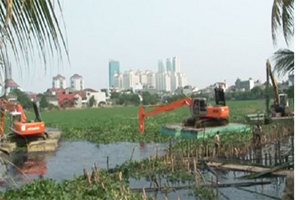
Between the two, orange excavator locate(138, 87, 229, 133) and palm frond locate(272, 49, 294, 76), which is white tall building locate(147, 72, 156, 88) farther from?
palm frond locate(272, 49, 294, 76)

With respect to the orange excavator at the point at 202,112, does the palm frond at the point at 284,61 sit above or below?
above

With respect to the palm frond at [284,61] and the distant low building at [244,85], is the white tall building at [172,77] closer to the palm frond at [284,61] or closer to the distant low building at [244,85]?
the distant low building at [244,85]

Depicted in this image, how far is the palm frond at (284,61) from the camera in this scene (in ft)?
18.6

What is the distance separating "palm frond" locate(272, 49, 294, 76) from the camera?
18.6ft

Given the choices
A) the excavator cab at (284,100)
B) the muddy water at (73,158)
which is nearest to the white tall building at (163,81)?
the excavator cab at (284,100)

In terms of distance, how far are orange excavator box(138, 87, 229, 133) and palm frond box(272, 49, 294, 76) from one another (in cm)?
1301

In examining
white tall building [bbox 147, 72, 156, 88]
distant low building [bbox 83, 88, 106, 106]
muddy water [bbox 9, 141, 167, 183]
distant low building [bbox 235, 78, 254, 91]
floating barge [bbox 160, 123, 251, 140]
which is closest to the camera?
muddy water [bbox 9, 141, 167, 183]

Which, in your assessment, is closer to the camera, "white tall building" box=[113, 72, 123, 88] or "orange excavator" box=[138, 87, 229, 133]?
"orange excavator" box=[138, 87, 229, 133]

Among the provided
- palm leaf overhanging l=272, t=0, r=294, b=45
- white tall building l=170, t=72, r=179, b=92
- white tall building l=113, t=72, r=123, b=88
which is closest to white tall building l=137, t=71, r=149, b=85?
white tall building l=113, t=72, r=123, b=88

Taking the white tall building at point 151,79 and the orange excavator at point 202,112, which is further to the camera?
the white tall building at point 151,79

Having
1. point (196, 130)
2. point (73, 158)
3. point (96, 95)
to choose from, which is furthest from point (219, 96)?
point (96, 95)

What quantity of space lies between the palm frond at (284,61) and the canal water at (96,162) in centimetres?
337

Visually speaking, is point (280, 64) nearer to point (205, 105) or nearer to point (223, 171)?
point (223, 171)

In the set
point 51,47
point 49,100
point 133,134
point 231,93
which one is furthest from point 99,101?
point 51,47
